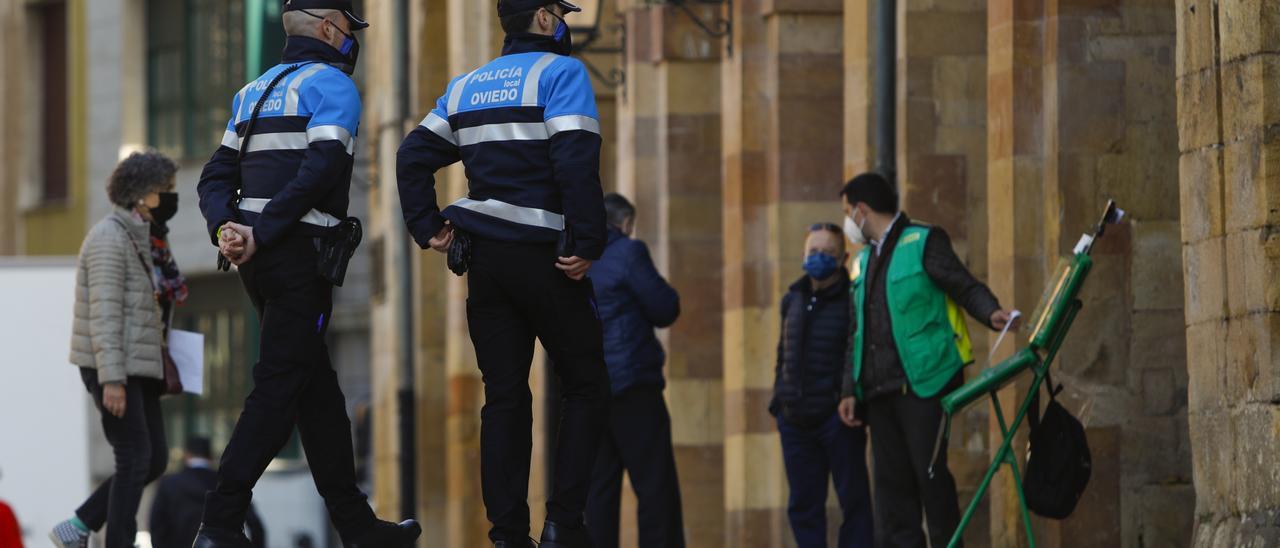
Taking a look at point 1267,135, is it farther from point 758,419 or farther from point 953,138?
point 758,419

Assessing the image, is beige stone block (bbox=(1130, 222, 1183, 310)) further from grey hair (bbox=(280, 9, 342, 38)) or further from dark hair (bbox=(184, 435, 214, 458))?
dark hair (bbox=(184, 435, 214, 458))

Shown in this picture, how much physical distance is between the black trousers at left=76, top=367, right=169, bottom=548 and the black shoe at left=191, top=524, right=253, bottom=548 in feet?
8.04

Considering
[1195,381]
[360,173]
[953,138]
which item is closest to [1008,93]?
[953,138]

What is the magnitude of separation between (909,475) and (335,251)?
339 centimetres

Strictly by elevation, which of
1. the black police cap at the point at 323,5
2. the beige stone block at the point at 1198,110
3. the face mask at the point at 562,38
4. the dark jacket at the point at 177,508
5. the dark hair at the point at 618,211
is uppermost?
the black police cap at the point at 323,5

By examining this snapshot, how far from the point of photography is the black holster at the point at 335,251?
11.6 metres

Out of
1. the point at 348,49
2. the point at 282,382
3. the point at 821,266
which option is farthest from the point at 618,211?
the point at 282,382

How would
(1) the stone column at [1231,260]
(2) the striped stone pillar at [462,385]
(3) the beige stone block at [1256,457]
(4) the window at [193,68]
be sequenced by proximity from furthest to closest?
(4) the window at [193,68], (2) the striped stone pillar at [462,385], (1) the stone column at [1231,260], (3) the beige stone block at [1256,457]

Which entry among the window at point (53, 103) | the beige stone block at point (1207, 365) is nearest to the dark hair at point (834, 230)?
the beige stone block at point (1207, 365)

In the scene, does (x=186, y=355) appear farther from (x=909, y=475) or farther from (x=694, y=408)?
(x=694, y=408)

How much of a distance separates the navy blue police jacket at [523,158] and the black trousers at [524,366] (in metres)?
0.12

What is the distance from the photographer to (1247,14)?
12.5m

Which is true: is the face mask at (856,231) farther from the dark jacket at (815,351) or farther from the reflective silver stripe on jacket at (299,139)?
the reflective silver stripe on jacket at (299,139)

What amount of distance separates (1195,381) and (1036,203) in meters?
2.92
